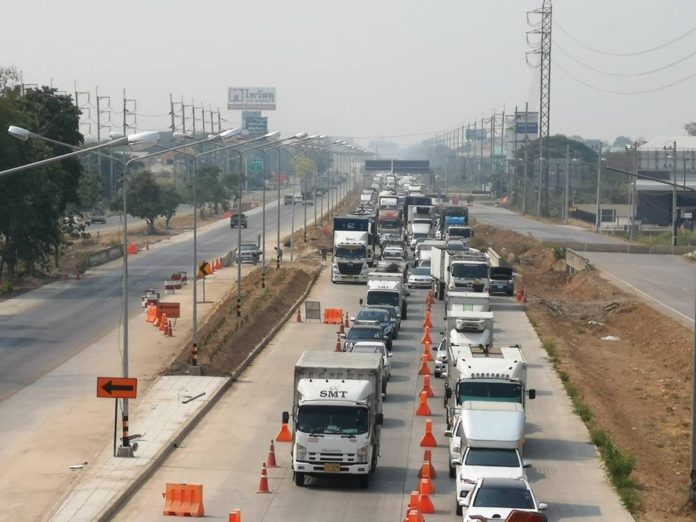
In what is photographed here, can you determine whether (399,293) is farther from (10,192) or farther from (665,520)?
(665,520)

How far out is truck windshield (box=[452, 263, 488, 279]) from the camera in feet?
217

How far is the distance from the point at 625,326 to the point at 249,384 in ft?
85.1

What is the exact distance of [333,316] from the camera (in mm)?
61156

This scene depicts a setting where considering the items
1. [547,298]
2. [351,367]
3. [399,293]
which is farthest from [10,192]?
[351,367]

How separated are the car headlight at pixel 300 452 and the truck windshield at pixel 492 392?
17.7 ft

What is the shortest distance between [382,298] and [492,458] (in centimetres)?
3276

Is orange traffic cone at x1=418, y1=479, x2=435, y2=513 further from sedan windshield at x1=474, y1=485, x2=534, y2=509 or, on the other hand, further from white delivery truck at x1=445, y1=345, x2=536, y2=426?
white delivery truck at x1=445, y1=345, x2=536, y2=426

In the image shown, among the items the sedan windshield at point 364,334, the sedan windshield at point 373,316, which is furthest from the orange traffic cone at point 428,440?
the sedan windshield at point 373,316

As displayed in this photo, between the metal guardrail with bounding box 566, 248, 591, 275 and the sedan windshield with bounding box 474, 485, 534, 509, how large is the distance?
62.3 metres

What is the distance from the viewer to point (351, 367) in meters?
30.9

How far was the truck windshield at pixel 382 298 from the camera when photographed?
60469 millimetres

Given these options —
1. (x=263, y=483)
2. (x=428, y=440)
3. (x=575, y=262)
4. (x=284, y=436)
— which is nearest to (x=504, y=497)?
(x=263, y=483)

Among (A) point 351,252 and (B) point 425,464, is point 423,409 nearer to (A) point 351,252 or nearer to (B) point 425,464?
(B) point 425,464

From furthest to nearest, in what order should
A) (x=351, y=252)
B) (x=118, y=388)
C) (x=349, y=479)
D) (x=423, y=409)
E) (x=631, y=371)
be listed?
(x=351, y=252), (x=631, y=371), (x=423, y=409), (x=118, y=388), (x=349, y=479)
